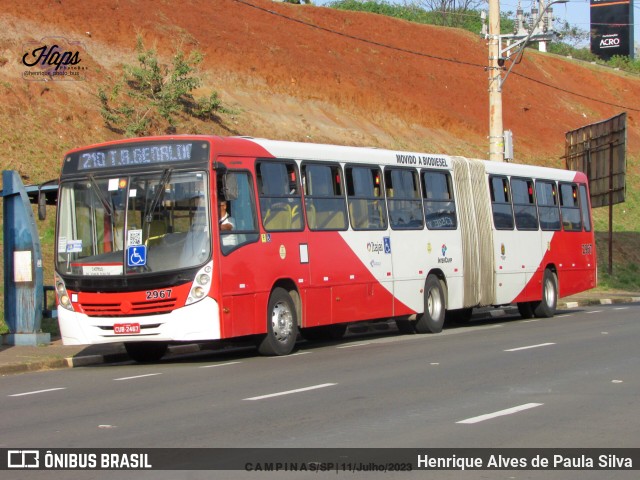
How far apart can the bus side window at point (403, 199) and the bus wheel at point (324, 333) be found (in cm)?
231

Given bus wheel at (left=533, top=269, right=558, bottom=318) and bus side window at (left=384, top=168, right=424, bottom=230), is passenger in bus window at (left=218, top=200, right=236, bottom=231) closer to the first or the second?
bus side window at (left=384, top=168, right=424, bottom=230)

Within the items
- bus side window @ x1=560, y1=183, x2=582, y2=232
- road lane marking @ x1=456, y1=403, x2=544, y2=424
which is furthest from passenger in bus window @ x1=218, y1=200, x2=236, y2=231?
bus side window @ x1=560, y1=183, x2=582, y2=232

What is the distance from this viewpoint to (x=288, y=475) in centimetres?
747

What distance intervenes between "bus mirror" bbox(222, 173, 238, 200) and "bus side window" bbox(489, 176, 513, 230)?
9406 millimetres

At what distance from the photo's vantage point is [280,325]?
1602 centimetres

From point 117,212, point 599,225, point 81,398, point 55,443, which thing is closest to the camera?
point 55,443

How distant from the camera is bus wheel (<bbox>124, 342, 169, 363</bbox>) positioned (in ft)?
54.5

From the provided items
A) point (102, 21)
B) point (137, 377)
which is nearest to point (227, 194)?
point (137, 377)

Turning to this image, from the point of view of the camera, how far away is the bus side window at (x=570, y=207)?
25828 mm

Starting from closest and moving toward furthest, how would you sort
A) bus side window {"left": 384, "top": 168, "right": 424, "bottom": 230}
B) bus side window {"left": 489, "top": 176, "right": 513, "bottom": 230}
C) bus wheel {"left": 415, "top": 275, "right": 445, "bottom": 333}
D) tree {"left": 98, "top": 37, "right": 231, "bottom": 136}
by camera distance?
bus side window {"left": 384, "top": 168, "right": 424, "bottom": 230}, bus wheel {"left": 415, "top": 275, "right": 445, "bottom": 333}, bus side window {"left": 489, "top": 176, "right": 513, "bottom": 230}, tree {"left": 98, "top": 37, "right": 231, "bottom": 136}

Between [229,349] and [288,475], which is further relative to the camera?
[229,349]

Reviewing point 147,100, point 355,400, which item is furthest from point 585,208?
point 355,400

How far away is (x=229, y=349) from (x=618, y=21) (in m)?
99.6

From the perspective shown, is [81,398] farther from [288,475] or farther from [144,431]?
[288,475]
